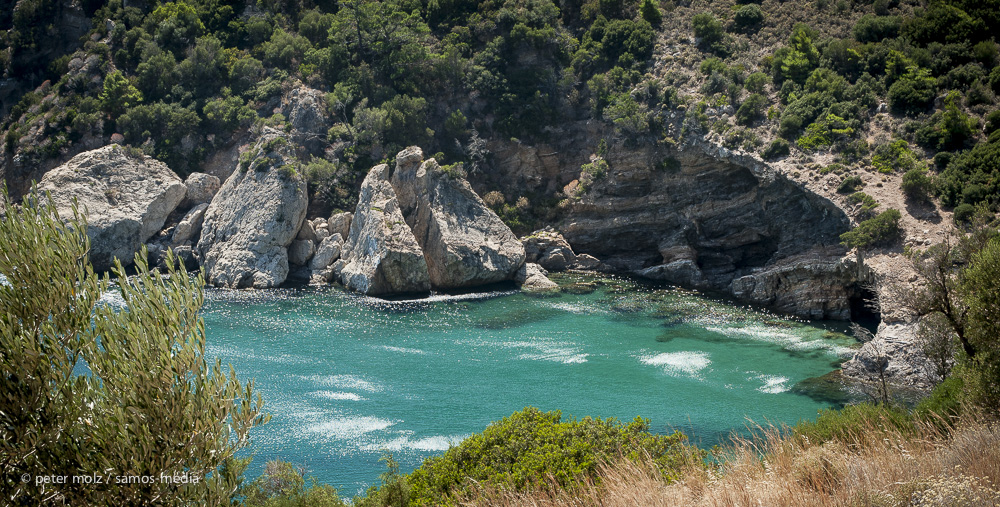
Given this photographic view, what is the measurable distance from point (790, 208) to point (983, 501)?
43732mm

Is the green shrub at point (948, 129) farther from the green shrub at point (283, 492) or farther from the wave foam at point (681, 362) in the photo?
the green shrub at point (283, 492)

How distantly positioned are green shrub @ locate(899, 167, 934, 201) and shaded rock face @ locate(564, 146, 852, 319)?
4.23 metres

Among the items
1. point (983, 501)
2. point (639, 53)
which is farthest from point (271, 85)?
point (983, 501)

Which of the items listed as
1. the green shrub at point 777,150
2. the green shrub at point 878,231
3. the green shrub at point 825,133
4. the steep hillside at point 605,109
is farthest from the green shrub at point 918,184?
the green shrub at point 777,150

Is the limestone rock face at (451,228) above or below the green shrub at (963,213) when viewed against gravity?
below

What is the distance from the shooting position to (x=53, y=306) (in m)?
11.2

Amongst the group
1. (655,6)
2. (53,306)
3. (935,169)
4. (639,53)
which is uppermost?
(655,6)

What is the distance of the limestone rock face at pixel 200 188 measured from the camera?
192 feet

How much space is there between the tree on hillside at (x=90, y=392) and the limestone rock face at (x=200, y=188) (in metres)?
50.0

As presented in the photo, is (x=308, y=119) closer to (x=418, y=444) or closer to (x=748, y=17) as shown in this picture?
(x=748, y=17)

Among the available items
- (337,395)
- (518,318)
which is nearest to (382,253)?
(518,318)

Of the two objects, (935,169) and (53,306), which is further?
(935,169)

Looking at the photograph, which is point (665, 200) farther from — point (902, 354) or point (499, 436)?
point (499, 436)

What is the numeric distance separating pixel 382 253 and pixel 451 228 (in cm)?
656
